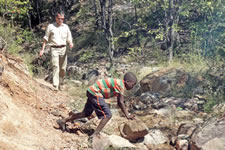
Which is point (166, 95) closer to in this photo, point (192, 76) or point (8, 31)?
point (192, 76)

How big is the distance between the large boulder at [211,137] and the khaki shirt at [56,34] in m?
3.47

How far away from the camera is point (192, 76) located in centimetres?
641

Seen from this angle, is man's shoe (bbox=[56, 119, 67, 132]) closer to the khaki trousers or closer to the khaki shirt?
the khaki trousers

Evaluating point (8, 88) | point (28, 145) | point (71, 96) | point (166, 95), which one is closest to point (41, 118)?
point (8, 88)

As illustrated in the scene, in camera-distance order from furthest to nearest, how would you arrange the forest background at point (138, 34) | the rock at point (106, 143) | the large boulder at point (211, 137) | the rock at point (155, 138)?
1. the forest background at point (138, 34)
2. the rock at point (155, 138)
3. the rock at point (106, 143)
4. the large boulder at point (211, 137)

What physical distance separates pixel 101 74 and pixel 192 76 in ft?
9.39

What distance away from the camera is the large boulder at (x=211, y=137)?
336 cm

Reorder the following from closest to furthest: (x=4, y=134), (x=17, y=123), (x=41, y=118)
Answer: (x=4, y=134)
(x=17, y=123)
(x=41, y=118)

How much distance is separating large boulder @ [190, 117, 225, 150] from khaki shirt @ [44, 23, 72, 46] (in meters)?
3.47

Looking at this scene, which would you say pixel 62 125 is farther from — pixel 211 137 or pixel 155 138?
pixel 211 137

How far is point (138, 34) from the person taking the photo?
12.0 m

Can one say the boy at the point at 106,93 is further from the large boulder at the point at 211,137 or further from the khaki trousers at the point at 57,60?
the khaki trousers at the point at 57,60

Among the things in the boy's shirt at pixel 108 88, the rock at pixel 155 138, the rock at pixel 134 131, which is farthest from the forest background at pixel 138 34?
the boy's shirt at pixel 108 88

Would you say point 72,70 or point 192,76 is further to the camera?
point 72,70
